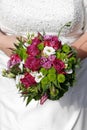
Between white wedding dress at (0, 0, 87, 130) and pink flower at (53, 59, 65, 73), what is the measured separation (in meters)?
0.48

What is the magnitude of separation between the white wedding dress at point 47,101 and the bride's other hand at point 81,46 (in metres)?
0.10

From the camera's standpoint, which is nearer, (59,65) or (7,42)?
(59,65)

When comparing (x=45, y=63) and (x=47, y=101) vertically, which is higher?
(x=45, y=63)

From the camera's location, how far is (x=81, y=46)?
2.38 m

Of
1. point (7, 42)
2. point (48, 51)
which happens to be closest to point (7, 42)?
point (7, 42)

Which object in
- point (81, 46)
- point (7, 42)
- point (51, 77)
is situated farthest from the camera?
point (7, 42)

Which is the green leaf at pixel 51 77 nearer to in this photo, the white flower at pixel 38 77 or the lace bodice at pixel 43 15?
the white flower at pixel 38 77

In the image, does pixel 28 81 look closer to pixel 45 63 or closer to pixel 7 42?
pixel 45 63

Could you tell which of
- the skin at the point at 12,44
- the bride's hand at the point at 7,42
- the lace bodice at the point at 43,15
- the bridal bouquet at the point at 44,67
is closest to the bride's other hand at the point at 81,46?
the skin at the point at 12,44

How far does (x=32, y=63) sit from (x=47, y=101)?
521mm

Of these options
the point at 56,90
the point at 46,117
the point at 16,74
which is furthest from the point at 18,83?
the point at 46,117

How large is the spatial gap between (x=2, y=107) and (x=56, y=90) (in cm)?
72

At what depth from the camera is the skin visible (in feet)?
7.77

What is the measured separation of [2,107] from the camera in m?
2.63
